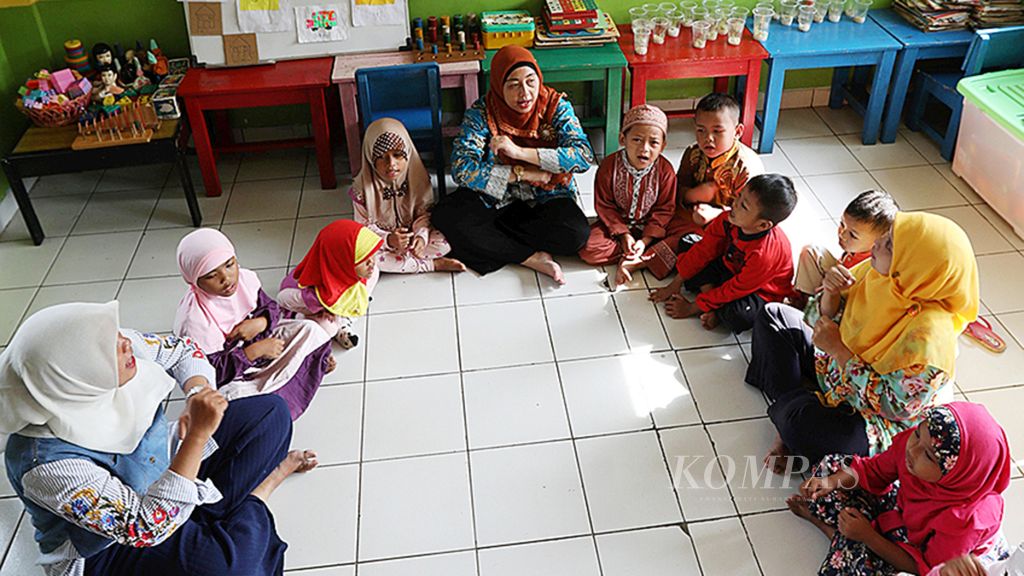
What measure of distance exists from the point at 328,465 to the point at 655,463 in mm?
1061

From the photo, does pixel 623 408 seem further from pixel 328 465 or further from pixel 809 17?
pixel 809 17

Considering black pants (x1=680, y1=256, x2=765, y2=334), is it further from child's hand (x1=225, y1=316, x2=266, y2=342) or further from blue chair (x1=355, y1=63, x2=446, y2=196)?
child's hand (x1=225, y1=316, x2=266, y2=342)

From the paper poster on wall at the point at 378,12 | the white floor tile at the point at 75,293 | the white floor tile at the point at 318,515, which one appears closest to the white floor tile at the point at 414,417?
the white floor tile at the point at 318,515

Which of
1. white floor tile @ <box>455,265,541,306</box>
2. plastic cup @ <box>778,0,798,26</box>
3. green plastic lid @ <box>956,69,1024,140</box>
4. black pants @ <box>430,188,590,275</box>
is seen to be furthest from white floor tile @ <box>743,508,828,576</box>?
plastic cup @ <box>778,0,798,26</box>

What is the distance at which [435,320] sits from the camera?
343 cm

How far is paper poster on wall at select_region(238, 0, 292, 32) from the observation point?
4.11 m

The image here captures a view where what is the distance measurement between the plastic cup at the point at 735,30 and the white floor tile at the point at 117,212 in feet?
9.63

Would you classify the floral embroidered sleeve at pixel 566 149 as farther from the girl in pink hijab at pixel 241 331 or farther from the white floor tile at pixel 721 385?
the girl in pink hijab at pixel 241 331

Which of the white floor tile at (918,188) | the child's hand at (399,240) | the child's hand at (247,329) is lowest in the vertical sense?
the white floor tile at (918,188)

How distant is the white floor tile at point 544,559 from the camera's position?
2.46 meters

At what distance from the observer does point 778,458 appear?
2734 mm

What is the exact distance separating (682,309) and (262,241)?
6.24 ft

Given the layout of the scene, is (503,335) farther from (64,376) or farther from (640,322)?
(64,376)

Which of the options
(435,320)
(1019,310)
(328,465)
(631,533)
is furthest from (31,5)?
(1019,310)
